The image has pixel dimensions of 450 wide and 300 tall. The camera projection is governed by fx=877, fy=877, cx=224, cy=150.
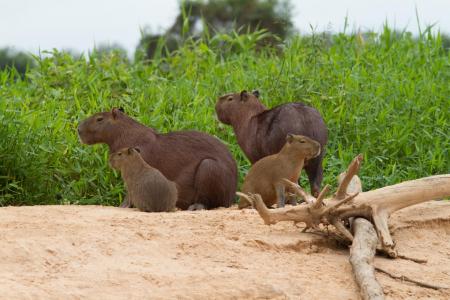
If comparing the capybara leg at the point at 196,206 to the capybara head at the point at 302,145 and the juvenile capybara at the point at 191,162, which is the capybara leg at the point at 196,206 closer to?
the juvenile capybara at the point at 191,162

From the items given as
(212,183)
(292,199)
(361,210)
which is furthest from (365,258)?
(212,183)

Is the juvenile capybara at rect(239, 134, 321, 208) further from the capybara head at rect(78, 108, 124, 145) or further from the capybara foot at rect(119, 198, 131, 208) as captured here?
the capybara head at rect(78, 108, 124, 145)

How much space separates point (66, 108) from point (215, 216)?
11.7 ft

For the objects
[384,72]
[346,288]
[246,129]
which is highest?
[384,72]

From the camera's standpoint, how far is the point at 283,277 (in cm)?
446

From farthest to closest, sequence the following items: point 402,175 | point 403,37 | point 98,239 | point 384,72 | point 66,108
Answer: point 403,37, point 384,72, point 66,108, point 402,175, point 98,239

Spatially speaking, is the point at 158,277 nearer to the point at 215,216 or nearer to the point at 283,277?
the point at 283,277

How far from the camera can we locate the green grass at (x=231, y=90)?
7359mm

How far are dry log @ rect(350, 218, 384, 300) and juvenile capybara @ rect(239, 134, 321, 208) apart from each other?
1.29 meters

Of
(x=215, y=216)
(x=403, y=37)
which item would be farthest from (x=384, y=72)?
(x=215, y=216)

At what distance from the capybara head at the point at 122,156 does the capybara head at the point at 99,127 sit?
432mm

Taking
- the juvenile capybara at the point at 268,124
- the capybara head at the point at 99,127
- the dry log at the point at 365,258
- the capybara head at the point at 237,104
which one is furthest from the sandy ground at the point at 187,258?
the capybara head at the point at 237,104

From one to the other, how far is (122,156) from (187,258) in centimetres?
229

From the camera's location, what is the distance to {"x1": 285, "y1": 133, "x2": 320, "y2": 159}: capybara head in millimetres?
6598
